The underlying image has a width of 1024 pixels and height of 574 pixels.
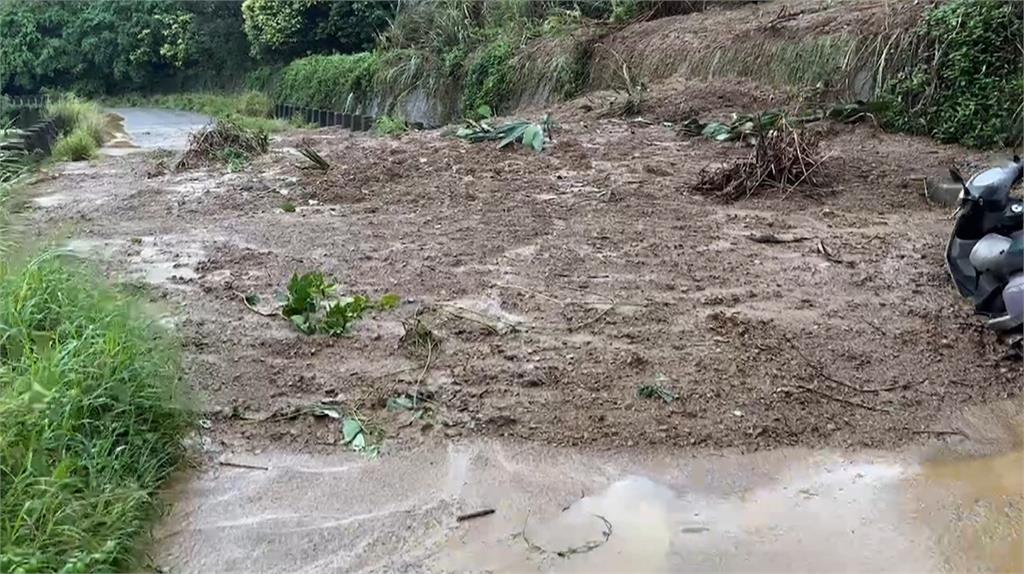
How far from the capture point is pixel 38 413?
2.92m

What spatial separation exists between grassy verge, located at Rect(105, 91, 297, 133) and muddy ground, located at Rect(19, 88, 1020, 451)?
30.8 ft

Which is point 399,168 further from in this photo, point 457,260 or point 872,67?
point 872,67

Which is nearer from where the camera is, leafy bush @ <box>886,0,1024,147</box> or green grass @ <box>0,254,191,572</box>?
green grass @ <box>0,254,191,572</box>

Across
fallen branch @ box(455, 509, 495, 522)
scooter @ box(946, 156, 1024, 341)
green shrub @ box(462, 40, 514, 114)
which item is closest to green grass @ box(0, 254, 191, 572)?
fallen branch @ box(455, 509, 495, 522)

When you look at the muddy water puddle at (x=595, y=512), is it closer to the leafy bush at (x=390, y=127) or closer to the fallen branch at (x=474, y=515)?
the fallen branch at (x=474, y=515)

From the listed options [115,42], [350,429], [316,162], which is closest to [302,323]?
[350,429]

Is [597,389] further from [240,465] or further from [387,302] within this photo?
[240,465]

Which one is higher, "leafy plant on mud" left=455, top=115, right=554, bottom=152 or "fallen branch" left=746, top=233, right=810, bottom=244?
"leafy plant on mud" left=455, top=115, right=554, bottom=152

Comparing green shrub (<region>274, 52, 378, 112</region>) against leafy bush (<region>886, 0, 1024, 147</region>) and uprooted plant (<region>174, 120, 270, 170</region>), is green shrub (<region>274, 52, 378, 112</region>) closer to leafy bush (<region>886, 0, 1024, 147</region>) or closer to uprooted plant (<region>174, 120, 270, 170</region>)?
uprooted plant (<region>174, 120, 270, 170</region>)

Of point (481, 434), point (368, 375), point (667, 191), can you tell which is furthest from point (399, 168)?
point (481, 434)

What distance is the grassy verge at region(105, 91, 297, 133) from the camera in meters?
21.8

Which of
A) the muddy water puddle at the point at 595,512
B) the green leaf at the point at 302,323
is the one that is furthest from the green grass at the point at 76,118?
the muddy water puddle at the point at 595,512

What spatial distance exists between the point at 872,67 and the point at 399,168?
475 cm

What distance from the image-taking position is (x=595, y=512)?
3018 millimetres
